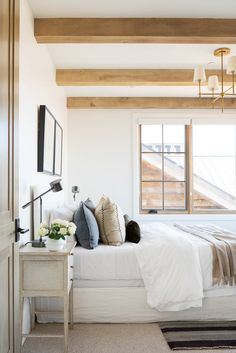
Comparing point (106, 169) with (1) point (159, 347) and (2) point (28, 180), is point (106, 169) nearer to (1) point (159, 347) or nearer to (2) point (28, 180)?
(2) point (28, 180)

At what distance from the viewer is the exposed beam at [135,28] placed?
2.88m

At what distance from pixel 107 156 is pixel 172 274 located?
10.5 feet

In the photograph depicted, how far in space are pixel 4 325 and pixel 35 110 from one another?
1.95 meters

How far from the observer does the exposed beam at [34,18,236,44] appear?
9.45ft

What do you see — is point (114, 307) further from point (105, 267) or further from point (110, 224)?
point (110, 224)

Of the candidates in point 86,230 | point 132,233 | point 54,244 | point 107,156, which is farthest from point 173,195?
point 54,244

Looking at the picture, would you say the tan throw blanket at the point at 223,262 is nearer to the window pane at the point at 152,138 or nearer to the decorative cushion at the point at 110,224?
the decorative cushion at the point at 110,224

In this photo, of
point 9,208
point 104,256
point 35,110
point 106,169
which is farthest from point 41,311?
point 106,169

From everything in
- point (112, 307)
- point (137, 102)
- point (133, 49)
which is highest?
point (133, 49)

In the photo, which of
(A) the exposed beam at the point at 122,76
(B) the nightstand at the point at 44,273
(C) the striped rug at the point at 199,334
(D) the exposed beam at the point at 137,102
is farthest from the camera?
(D) the exposed beam at the point at 137,102

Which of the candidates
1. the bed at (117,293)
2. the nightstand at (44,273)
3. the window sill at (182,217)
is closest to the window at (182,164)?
the window sill at (182,217)

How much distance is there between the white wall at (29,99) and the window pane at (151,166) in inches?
104

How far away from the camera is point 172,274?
110 inches

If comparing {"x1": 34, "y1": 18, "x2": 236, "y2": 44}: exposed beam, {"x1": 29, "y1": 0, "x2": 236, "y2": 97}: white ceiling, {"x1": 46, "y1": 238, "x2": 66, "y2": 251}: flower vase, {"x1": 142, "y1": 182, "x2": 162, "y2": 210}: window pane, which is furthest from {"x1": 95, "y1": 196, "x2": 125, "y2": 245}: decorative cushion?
{"x1": 142, "y1": 182, "x2": 162, "y2": 210}: window pane
